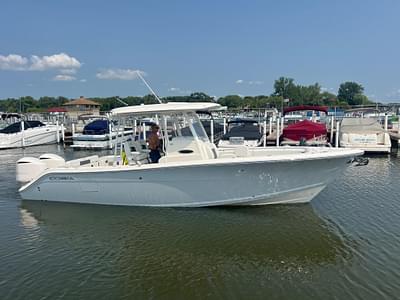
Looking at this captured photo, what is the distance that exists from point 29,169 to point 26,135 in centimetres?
1755

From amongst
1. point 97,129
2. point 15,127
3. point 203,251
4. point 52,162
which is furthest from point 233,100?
point 203,251

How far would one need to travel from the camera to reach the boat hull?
726cm

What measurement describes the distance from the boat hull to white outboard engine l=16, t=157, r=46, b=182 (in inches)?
35.6

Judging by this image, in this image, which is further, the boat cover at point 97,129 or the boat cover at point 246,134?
the boat cover at point 97,129

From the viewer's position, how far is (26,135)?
2448cm

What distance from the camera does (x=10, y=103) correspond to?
92.8m

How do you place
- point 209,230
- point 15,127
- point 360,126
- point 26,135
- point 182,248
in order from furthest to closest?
1. point 15,127
2. point 26,135
3. point 360,126
4. point 209,230
5. point 182,248

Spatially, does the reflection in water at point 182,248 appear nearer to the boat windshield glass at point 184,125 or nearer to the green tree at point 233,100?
the boat windshield glass at point 184,125

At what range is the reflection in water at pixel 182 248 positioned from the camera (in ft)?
16.2

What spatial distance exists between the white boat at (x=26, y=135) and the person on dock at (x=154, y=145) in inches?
766

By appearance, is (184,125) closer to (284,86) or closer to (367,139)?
(367,139)

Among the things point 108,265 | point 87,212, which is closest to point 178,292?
point 108,265

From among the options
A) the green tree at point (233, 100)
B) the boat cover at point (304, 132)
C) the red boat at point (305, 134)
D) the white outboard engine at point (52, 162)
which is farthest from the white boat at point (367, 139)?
the green tree at point (233, 100)

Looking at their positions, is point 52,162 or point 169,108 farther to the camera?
point 52,162
